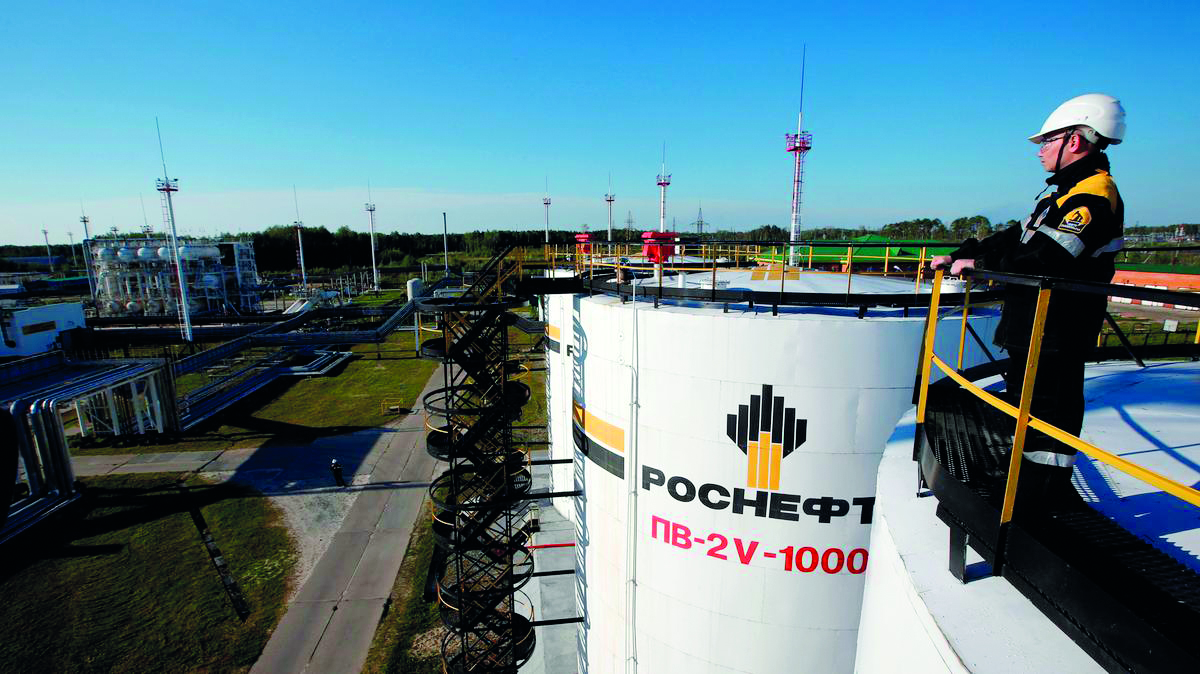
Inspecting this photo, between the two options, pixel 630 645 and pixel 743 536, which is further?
pixel 630 645

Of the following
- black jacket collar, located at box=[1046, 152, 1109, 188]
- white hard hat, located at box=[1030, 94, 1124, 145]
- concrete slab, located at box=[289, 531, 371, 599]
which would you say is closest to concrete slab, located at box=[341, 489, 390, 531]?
concrete slab, located at box=[289, 531, 371, 599]

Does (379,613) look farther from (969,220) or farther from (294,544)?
(969,220)

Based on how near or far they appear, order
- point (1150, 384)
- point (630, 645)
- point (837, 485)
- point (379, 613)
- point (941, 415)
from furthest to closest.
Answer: point (379, 613) < point (630, 645) < point (837, 485) < point (1150, 384) < point (941, 415)

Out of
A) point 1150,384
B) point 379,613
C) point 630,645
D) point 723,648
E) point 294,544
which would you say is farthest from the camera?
point 294,544

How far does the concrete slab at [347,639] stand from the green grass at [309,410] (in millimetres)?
14357

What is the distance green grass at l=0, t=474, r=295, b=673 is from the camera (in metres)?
13.0

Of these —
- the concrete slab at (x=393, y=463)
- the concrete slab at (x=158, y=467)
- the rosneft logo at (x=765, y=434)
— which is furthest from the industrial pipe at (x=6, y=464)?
the concrete slab at (x=158, y=467)

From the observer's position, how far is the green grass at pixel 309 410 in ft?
85.8

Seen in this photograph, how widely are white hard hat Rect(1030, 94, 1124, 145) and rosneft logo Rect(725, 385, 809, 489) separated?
14.7 ft

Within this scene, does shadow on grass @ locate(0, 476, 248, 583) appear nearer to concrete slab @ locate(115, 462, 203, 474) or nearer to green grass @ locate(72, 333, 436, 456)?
concrete slab @ locate(115, 462, 203, 474)

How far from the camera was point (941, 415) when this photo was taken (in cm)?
422

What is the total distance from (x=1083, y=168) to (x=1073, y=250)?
0.64 metres

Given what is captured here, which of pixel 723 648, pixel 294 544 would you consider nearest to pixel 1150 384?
pixel 723 648

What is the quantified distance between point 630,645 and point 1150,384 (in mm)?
8233
